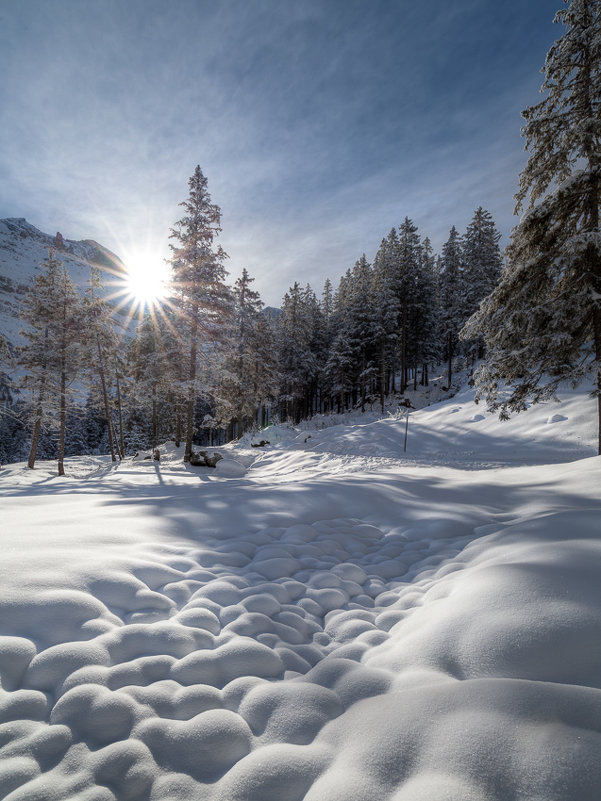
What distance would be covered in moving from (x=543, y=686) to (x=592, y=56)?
14024mm

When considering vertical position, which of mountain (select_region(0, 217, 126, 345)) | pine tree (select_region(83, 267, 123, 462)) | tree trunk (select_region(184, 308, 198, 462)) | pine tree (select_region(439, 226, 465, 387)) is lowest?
tree trunk (select_region(184, 308, 198, 462))

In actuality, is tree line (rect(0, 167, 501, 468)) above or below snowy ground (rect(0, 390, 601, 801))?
above

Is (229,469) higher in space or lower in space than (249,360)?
lower

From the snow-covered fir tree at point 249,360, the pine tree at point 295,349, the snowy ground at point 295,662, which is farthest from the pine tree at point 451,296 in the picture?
the snowy ground at point 295,662

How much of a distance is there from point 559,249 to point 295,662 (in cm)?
1095

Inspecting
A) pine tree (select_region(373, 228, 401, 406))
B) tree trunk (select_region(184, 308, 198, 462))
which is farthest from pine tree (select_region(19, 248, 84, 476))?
pine tree (select_region(373, 228, 401, 406))

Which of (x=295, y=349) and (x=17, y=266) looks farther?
(x=17, y=266)

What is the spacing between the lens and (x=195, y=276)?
16.4 m

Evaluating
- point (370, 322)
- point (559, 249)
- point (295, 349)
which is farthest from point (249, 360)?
point (559, 249)

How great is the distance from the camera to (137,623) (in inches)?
84.1

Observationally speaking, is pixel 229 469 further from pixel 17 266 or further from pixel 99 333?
pixel 17 266

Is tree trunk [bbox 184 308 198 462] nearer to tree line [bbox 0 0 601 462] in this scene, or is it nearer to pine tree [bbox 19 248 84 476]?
tree line [bbox 0 0 601 462]

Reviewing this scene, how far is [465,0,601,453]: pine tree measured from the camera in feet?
28.0

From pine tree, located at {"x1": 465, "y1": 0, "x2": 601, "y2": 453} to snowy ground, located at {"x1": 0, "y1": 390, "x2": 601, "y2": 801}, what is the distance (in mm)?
6733
